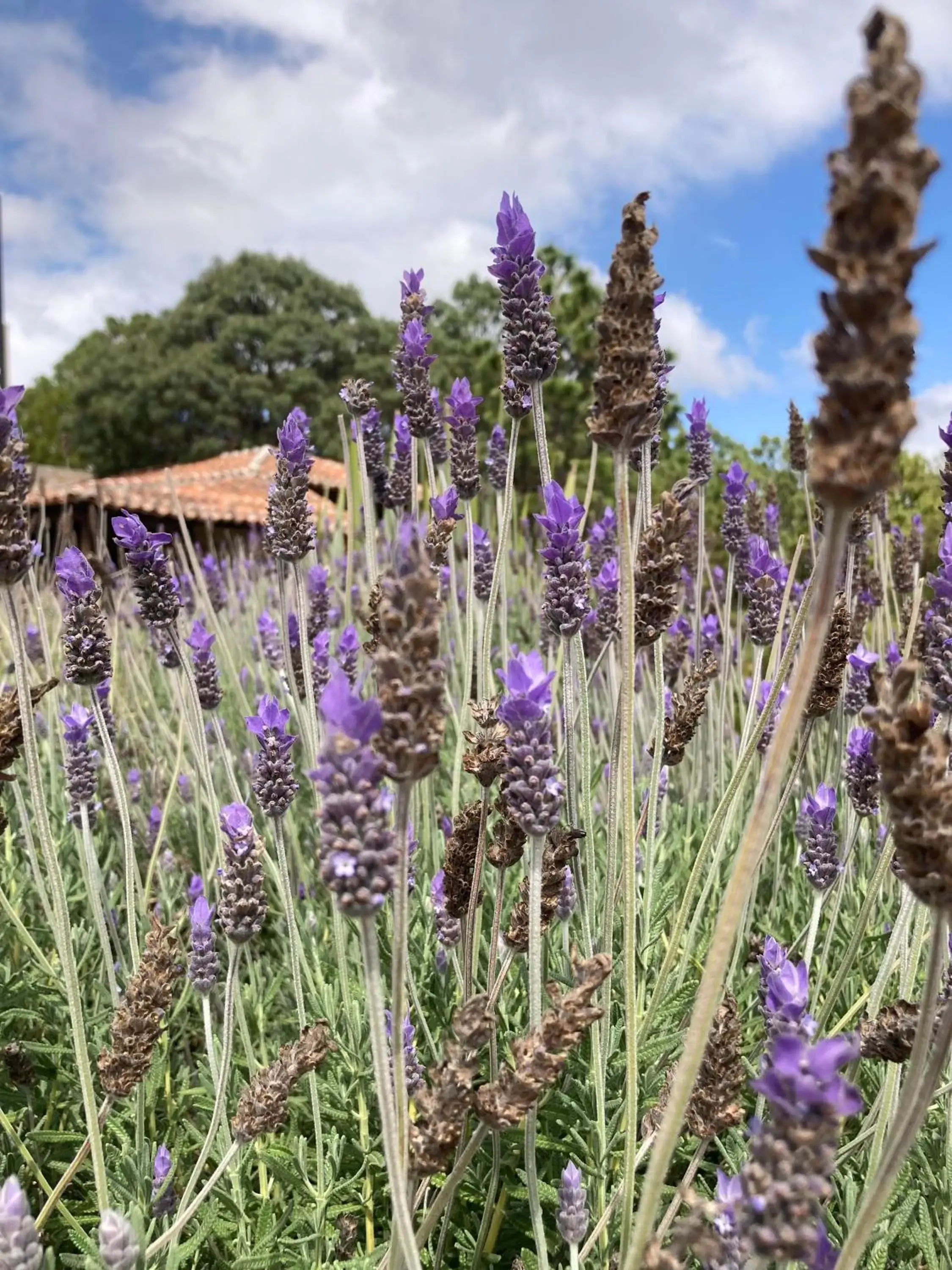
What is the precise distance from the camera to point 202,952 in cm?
181

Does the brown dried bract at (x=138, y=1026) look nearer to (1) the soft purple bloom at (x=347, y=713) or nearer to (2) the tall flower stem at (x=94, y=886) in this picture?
(2) the tall flower stem at (x=94, y=886)

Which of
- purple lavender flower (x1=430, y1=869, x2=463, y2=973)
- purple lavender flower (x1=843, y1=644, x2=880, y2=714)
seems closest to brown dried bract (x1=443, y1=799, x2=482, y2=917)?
purple lavender flower (x1=430, y1=869, x2=463, y2=973)

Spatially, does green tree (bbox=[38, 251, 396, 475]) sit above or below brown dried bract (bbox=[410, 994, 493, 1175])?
above

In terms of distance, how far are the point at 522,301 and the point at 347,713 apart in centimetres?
121

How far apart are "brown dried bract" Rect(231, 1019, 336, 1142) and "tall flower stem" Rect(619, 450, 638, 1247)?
492 millimetres

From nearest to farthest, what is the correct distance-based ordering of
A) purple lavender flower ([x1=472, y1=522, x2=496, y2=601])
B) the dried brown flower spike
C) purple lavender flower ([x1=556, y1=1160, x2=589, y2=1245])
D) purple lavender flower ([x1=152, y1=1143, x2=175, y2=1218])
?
the dried brown flower spike, purple lavender flower ([x1=556, y1=1160, x2=589, y2=1245]), purple lavender flower ([x1=152, y1=1143, x2=175, y2=1218]), purple lavender flower ([x1=472, y1=522, x2=496, y2=601])

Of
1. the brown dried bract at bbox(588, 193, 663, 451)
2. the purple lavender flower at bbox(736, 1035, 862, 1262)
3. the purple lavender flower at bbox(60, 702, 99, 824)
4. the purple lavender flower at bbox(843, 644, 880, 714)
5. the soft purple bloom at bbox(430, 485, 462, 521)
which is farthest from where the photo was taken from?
the purple lavender flower at bbox(843, 644, 880, 714)

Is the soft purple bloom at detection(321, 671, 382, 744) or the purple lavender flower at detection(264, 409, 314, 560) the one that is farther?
the purple lavender flower at detection(264, 409, 314, 560)

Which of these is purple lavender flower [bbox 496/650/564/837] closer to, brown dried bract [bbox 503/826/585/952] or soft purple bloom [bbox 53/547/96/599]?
brown dried bract [bbox 503/826/585/952]

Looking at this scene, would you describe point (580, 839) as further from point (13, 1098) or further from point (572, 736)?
point (13, 1098)

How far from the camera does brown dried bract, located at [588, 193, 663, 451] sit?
1156 mm

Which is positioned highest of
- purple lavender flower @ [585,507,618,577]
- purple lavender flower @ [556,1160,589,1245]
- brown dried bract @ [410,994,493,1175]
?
purple lavender flower @ [585,507,618,577]

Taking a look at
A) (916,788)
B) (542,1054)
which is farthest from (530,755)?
(916,788)

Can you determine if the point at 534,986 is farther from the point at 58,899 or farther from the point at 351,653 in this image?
the point at 351,653
